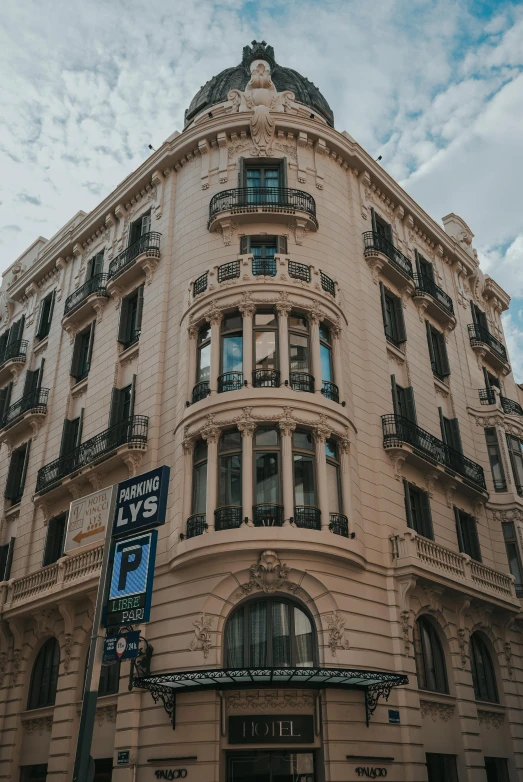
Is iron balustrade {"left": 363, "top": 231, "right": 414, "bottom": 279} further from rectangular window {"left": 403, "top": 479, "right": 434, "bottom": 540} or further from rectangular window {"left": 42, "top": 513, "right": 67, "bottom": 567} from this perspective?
rectangular window {"left": 42, "top": 513, "right": 67, "bottom": 567}

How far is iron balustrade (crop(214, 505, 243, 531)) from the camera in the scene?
19531 millimetres

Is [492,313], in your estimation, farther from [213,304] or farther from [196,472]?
[196,472]

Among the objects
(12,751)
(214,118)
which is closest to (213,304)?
(214,118)

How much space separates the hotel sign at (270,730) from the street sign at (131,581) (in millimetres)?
5535

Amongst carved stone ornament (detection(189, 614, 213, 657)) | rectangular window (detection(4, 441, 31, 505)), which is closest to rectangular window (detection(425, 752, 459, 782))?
carved stone ornament (detection(189, 614, 213, 657))

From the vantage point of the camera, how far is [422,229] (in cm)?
3388

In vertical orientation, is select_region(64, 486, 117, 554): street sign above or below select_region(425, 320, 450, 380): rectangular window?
below

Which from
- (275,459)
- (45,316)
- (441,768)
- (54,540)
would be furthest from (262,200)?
(441,768)

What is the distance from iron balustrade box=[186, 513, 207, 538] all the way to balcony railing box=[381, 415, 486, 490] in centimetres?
732

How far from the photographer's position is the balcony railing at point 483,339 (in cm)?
3422

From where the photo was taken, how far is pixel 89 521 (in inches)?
639

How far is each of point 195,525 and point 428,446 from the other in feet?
34.3

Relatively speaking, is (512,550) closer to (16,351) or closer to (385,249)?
(385,249)

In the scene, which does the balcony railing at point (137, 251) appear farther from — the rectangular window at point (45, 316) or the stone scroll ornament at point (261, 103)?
the rectangular window at point (45, 316)
